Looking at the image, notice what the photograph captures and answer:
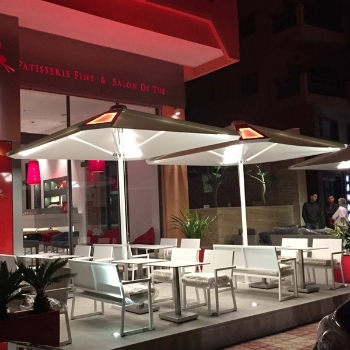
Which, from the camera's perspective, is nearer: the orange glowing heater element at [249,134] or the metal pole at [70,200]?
the orange glowing heater element at [249,134]

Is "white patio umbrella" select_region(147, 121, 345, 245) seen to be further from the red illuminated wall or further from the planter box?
the planter box

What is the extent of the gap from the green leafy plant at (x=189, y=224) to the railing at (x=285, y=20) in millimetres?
12685

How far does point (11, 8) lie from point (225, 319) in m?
6.03

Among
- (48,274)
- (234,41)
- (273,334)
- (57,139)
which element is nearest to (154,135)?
(57,139)

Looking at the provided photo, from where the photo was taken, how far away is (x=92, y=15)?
8172 millimetres

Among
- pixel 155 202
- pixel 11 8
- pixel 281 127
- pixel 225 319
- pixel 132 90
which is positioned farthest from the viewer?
pixel 281 127

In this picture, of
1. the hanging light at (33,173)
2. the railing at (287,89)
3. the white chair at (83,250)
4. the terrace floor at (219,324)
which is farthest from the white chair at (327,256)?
the railing at (287,89)

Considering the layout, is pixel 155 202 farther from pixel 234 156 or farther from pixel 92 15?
pixel 92 15

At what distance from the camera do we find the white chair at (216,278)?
18.8ft

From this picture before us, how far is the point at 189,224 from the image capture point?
10.7 metres

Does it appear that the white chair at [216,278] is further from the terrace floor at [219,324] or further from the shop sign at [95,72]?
the shop sign at [95,72]

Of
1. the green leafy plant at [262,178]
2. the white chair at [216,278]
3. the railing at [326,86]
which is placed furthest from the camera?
the railing at [326,86]

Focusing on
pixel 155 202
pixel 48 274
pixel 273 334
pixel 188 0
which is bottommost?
A: pixel 273 334

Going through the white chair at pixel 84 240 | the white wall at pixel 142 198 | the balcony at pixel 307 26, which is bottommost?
the white chair at pixel 84 240
